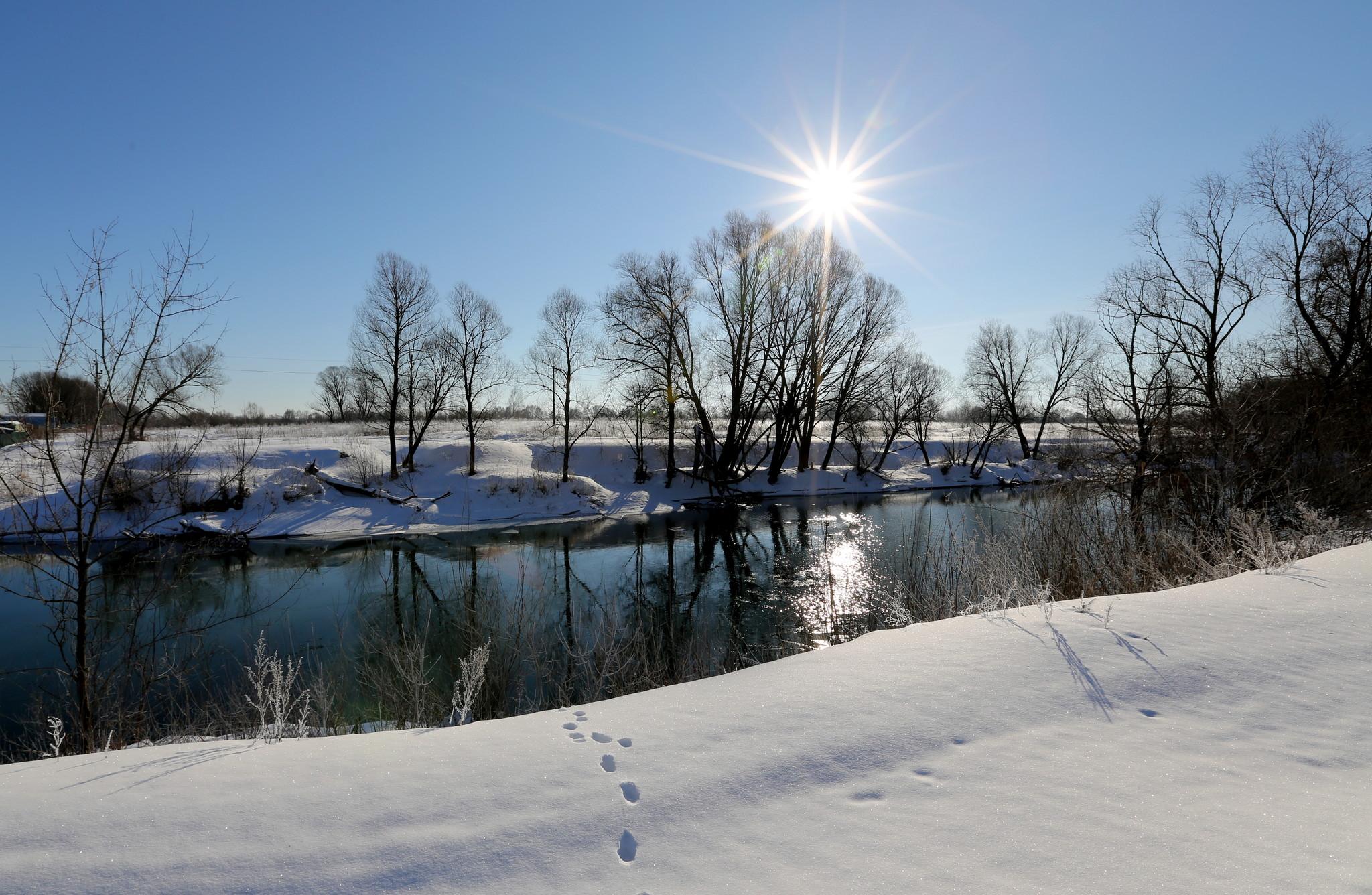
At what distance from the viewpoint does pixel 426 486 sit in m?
26.7

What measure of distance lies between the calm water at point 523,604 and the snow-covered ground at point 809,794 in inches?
134

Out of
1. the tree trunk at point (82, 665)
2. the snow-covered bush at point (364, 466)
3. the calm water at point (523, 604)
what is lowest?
the calm water at point (523, 604)

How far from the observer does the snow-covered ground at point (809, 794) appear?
7.16ft

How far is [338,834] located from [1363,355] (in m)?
22.5

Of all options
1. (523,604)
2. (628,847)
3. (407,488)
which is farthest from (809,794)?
(407,488)

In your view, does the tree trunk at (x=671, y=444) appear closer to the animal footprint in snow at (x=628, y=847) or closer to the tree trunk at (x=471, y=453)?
the tree trunk at (x=471, y=453)

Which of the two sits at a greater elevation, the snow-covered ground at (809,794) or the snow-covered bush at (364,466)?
the snow-covered bush at (364,466)

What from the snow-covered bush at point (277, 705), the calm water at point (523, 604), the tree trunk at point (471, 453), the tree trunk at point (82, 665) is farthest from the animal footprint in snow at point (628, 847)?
the tree trunk at point (471, 453)

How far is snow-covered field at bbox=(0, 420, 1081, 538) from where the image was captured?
21.4 metres

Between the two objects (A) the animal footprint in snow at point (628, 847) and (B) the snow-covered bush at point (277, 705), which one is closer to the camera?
(A) the animal footprint in snow at point (628, 847)

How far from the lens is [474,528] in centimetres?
2253

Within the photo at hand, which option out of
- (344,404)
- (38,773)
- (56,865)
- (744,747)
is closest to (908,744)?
(744,747)

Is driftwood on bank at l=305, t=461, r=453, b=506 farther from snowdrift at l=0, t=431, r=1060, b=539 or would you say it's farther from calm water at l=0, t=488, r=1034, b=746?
calm water at l=0, t=488, r=1034, b=746

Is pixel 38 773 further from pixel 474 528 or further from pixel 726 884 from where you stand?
pixel 474 528
